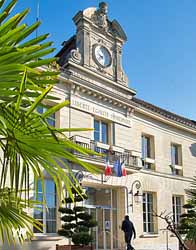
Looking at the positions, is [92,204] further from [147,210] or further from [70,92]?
[70,92]

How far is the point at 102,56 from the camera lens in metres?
20.8

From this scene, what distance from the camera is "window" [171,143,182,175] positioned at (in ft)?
82.4

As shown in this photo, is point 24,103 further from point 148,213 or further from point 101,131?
point 148,213

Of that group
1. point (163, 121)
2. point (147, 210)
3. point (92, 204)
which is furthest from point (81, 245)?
point (163, 121)

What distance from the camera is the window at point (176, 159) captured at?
25.1m

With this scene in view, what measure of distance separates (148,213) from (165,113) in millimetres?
6542

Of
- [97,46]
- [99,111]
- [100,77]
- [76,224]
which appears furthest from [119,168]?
[97,46]

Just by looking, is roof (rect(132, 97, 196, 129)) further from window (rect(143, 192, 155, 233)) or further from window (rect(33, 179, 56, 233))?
window (rect(33, 179, 56, 233))

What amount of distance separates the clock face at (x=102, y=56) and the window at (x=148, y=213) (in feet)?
24.3

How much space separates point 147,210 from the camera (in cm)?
2198

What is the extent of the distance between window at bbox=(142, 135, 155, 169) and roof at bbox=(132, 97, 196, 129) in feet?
5.57

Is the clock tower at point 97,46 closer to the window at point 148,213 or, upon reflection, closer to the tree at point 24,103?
the window at point 148,213

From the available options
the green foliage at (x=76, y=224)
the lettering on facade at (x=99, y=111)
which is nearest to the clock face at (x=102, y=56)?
the lettering on facade at (x=99, y=111)

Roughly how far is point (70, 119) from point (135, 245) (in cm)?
732
